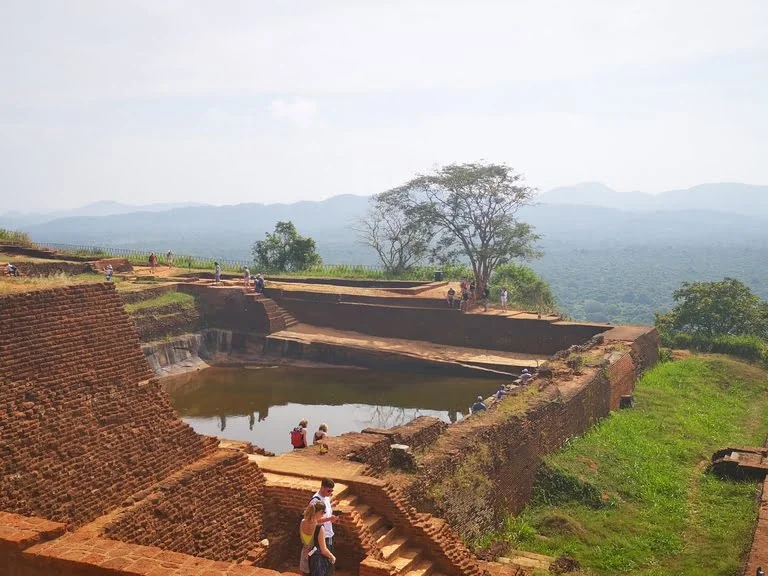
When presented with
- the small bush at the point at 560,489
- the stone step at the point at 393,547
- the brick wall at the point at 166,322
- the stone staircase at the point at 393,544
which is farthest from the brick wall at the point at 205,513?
the brick wall at the point at 166,322

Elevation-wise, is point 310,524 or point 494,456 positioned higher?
point 310,524

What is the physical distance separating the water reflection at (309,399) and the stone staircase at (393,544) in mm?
6927

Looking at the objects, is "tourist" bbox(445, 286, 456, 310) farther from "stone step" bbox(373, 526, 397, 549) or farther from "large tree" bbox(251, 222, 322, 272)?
"stone step" bbox(373, 526, 397, 549)

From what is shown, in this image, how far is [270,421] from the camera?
1672 centimetres

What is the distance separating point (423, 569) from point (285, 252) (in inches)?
1097

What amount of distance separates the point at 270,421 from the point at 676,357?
12.3 meters

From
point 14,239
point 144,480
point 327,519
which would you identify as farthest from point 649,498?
point 14,239

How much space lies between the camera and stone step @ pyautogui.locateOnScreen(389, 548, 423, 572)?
7270mm

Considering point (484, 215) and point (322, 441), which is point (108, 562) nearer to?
point (322, 441)

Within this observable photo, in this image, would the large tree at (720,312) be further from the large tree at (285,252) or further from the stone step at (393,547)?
the stone step at (393,547)

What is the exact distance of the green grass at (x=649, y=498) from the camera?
9167mm

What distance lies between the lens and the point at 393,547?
7461mm

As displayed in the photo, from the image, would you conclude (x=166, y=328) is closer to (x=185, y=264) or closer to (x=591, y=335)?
(x=185, y=264)

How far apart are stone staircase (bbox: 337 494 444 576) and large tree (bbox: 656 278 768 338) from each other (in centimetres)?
1870
